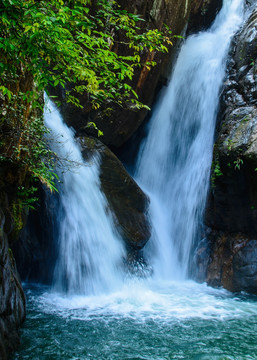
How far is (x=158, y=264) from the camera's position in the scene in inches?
360

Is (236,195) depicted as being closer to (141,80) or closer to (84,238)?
(84,238)

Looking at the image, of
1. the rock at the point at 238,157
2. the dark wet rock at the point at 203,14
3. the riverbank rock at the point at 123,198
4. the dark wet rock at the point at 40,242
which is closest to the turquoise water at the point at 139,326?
the dark wet rock at the point at 40,242

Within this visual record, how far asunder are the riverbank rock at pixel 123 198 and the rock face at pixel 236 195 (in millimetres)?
2114

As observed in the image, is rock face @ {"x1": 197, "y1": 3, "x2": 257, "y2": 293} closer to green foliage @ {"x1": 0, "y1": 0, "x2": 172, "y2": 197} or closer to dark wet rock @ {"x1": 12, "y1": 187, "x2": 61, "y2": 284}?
green foliage @ {"x1": 0, "y1": 0, "x2": 172, "y2": 197}

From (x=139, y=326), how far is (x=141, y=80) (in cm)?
853

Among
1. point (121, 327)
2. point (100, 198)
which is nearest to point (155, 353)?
point (121, 327)

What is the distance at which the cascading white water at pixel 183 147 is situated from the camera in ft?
32.2

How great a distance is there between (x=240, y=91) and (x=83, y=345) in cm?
842

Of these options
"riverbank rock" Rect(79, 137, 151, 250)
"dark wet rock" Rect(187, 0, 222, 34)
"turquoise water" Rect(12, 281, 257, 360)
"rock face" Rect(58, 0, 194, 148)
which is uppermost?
"dark wet rock" Rect(187, 0, 222, 34)

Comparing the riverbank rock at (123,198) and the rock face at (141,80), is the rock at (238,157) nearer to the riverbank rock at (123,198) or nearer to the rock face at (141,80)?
the riverbank rock at (123,198)

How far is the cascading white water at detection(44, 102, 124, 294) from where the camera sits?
23.8 ft

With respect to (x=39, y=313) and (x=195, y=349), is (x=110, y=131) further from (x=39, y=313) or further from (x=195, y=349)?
(x=195, y=349)

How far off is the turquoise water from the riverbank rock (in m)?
1.69

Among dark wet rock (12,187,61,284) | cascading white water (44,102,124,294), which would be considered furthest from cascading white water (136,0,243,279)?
dark wet rock (12,187,61,284)
